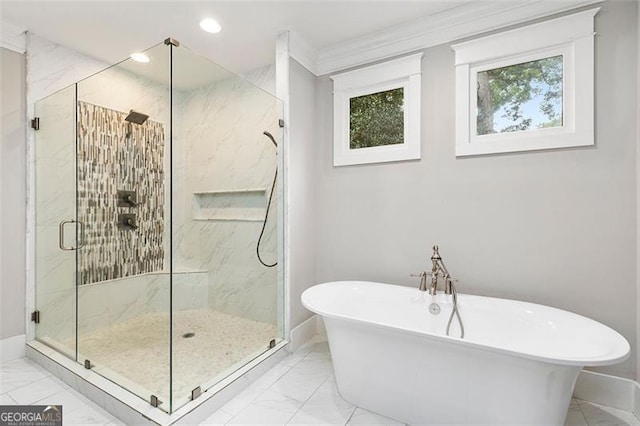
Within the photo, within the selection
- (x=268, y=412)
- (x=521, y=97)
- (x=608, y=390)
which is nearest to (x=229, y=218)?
(x=268, y=412)

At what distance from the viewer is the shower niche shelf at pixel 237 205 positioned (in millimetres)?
2521

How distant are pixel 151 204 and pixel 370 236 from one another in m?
1.65

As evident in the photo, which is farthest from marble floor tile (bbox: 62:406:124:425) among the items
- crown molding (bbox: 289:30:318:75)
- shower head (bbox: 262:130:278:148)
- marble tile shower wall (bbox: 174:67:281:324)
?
crown molding (bbox: 289:30:318:75)

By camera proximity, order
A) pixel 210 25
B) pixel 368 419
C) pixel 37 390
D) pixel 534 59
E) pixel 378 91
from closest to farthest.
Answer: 1. pixel 368 419
2. pixel 37 390
3. pixel 534 59
4. pixel 210 25
5. pixel 378 91

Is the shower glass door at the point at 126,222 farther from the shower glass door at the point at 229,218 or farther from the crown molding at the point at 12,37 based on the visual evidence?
the crown molding at the point at 12,37

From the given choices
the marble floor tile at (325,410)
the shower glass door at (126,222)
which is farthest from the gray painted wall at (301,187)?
the shower glass door at (126,222)

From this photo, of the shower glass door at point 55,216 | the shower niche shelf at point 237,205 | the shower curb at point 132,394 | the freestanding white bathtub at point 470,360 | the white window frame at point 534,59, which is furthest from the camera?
the shower niche shelf at point 237,205

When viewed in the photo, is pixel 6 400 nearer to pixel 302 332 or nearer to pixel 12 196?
pixel 12 196

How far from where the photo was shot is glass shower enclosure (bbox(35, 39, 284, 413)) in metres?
1.82

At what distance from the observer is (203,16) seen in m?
2.14

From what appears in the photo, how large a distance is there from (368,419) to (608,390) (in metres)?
1.42

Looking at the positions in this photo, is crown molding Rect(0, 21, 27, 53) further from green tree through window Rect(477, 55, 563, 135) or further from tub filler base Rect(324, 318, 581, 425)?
green tree through window Rect(477, 55, 563, 135)

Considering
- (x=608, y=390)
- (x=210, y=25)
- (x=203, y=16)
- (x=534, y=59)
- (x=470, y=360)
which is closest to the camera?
(x=470, y=360)

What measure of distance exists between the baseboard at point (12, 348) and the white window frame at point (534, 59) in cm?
359
